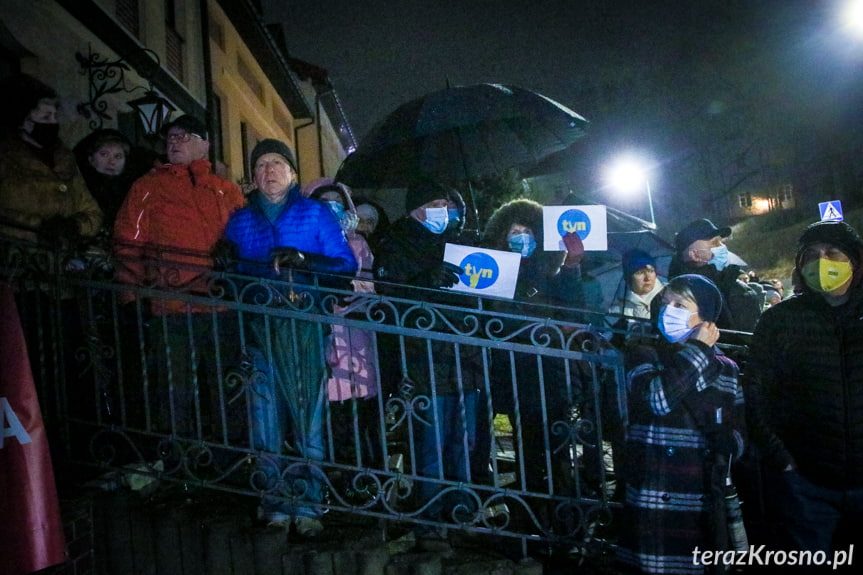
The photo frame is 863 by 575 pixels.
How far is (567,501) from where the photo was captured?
3.46 meters

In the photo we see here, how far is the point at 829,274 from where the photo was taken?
10.7ft

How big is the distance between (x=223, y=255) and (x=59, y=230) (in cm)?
86

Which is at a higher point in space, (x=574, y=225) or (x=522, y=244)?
(x=574, y=225)

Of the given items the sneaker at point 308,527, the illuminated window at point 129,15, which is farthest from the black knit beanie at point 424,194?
the illuminated window at point 129,15

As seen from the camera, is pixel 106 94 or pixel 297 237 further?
pixel 106 94

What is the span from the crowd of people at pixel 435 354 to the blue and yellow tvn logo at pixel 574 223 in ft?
1.12

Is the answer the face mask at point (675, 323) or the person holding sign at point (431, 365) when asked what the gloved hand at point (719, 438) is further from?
the person holding sign at point (431, 365)

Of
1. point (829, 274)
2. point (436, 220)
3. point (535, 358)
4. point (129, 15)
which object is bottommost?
point (535, 358)

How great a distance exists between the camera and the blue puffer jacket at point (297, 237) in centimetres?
368

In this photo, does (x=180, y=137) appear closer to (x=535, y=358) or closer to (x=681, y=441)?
(x=535, y=358)

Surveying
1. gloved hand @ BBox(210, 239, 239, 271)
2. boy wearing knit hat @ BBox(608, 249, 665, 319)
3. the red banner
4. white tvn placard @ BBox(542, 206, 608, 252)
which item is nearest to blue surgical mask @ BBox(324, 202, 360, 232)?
gloved hand @ BBox(210, 239, 239, 271)

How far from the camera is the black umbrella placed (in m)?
5.31

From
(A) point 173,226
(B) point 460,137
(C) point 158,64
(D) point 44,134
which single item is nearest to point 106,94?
(C) point 158,64

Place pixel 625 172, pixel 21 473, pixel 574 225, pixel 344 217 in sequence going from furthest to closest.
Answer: pixel 625 172, pixel 574 225, pixel 344 217, pixel 21 473
